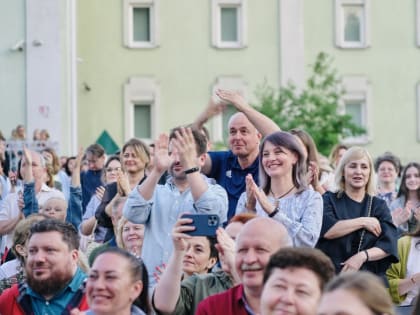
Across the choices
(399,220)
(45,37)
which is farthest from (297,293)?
(45,37)

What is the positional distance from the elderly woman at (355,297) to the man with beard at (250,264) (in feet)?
4.28

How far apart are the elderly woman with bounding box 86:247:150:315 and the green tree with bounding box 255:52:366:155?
27060mm

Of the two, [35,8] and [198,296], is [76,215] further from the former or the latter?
[35,8]

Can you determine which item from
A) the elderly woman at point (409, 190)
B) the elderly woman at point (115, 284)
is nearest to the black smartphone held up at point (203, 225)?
the elderly woman at point (115, 284)

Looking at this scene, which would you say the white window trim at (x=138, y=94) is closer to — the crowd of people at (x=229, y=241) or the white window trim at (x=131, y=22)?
the white window trim at (x=131, y=22)

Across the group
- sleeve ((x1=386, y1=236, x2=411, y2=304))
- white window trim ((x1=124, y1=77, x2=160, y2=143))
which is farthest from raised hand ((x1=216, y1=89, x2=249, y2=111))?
white window trim ((x1=124, y1=77, x2=160, y2=143))

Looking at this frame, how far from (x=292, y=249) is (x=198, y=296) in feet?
5.59

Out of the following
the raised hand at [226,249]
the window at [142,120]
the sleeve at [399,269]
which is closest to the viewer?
the raised hand at [226,249]

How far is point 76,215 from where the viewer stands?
570 inches

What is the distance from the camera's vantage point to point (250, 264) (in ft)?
23.8

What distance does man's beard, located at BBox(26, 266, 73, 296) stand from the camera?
8.55m

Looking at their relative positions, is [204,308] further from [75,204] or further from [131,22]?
[131,22]

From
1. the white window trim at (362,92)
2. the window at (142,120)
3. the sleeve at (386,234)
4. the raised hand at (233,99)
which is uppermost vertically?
the white window trim at (362,92)

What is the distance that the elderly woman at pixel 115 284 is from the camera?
7.65 metres
